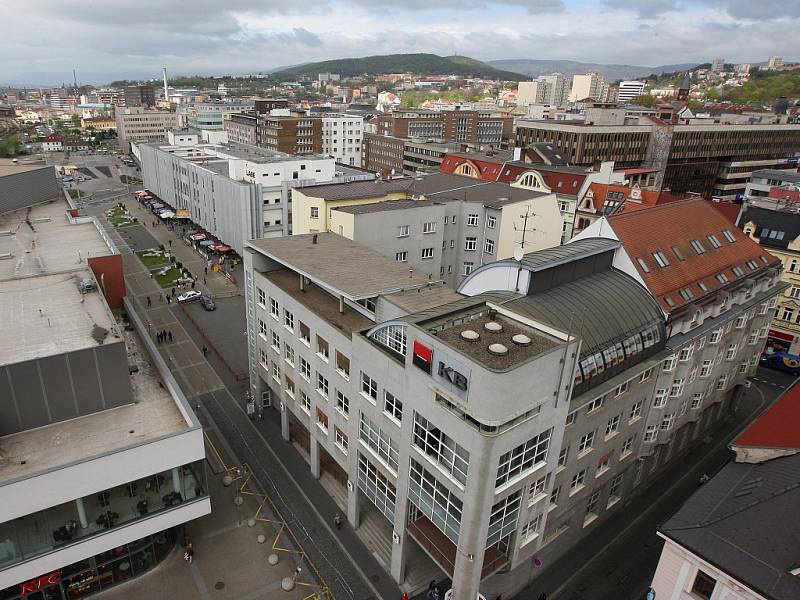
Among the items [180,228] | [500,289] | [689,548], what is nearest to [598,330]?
[500,289]

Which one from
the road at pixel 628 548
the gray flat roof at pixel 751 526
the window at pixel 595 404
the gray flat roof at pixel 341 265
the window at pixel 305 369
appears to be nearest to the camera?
the gray flat roof at pixel 751 526

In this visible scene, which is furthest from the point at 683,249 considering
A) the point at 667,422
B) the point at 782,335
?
the point at 782,335

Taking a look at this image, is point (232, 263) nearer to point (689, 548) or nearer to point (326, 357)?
point (326, 357)

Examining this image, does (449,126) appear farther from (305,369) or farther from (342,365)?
(342,365)

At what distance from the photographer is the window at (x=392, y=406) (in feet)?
95.3

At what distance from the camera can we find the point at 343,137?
160 m

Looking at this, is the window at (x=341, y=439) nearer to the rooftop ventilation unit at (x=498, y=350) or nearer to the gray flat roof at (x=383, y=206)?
the rooftop ventilation unit at (x=498, y=350)

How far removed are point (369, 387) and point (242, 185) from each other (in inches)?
2469

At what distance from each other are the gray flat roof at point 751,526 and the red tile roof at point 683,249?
44.0 ft

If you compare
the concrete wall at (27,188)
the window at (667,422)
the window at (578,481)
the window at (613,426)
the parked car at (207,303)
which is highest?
the concrete wall at (27,188)

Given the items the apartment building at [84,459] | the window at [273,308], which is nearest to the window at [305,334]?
the window at [273,308]

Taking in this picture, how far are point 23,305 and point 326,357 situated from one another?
69.4ft

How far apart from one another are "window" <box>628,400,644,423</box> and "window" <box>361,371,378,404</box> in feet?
59.1

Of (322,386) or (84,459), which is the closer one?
(84,459)
